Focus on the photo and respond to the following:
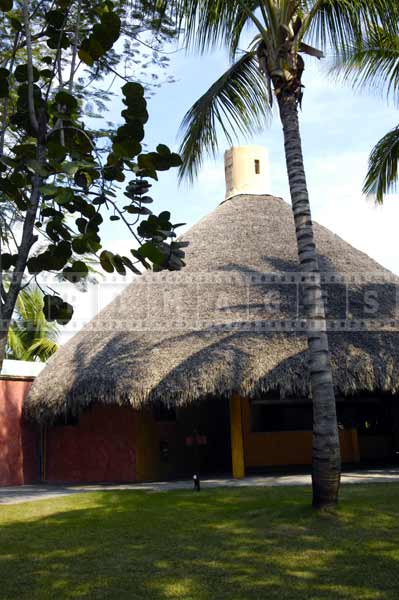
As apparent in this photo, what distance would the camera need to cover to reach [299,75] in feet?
26.9

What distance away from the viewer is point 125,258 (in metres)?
2.62

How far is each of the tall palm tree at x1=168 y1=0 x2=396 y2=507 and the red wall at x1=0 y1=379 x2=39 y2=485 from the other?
6.45 metres

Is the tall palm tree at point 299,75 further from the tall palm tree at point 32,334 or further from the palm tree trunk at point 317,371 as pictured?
the tall palm tree at point 32,334

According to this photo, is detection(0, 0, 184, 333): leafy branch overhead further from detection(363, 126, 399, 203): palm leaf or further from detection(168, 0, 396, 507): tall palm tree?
detection(363, 126, 399, 203): palm leaf

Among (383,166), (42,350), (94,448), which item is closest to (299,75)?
(383,166)

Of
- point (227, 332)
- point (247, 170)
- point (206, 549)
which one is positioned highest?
point (247, 170)

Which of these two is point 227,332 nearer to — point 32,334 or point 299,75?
point 299,75

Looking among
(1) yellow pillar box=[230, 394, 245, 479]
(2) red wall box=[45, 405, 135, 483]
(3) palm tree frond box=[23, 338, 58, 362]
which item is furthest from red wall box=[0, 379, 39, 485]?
(3) palm tree frond box=[23, 338, 58, 362]

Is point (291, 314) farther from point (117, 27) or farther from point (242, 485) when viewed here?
point (117, 27)

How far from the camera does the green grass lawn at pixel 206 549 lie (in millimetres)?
4926

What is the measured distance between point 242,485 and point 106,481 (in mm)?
3018

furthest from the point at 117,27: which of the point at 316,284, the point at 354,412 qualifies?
the point at 354,412

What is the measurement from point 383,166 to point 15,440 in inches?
318

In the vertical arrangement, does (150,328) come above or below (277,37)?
below
